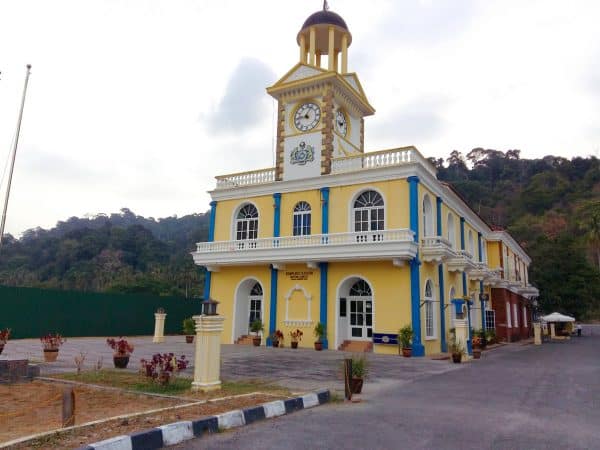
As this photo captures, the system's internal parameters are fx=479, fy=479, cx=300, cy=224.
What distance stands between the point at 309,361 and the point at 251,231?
354 inches

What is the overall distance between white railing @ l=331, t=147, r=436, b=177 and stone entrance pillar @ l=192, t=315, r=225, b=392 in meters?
11.6

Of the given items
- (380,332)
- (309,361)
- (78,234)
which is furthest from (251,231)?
(78,234)

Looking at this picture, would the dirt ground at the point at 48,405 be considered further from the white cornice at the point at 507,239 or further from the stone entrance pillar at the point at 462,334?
the white cornice at the point at 507,239

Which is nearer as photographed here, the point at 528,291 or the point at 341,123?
the point at 341,123

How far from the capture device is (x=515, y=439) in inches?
208

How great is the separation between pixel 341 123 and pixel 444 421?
17.2m

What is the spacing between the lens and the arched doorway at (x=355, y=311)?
1800 centimetres

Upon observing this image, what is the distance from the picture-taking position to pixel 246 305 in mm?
21234

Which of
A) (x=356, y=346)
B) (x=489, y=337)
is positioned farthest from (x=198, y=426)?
(x=489, y=337)

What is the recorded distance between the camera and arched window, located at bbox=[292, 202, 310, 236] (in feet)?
64.6

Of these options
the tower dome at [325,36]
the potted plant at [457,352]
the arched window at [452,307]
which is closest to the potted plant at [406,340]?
the potted plant at [457,352]

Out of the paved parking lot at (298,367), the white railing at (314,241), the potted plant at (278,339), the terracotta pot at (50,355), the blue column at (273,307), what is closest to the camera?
the paved parking lot at (298,367)

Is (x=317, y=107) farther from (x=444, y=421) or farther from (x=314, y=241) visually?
(x=444, y=421)

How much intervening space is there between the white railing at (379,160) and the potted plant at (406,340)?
19.6ft
